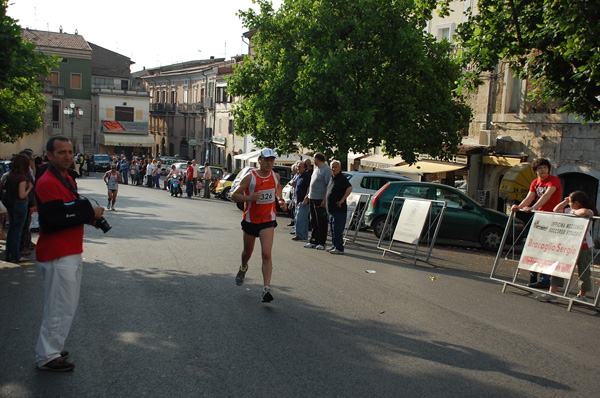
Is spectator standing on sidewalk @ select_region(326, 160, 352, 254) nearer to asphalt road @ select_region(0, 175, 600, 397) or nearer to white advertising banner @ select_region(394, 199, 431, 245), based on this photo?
white advertising banner @ select_region(394, 199, 431, 245)

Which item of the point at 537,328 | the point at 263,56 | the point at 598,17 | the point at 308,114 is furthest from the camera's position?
the point at 263,56

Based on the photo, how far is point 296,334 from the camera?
21.1 ft

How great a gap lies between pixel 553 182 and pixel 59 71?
70.9 metres

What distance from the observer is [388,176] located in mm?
19234

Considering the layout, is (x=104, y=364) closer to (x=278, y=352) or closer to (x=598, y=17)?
(x=278, y=352)

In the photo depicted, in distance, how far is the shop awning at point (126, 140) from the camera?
71.2 meters

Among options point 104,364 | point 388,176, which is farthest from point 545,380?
point 388,176

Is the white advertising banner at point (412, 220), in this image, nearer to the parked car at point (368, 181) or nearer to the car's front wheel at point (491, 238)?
the car's front wheel at point (491, 238)

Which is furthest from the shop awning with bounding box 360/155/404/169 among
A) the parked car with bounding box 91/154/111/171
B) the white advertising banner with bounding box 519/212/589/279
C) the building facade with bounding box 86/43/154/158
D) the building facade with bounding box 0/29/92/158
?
the building facade with bounding box 0/29/92/158

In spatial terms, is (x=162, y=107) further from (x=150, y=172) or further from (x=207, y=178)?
(x=207, y=178)

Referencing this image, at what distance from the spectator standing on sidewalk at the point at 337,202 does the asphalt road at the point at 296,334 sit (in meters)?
1.49

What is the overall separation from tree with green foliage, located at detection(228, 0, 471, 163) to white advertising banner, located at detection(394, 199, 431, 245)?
10.6m

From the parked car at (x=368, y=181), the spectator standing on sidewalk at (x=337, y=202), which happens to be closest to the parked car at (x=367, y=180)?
the parked car at (x=368, y=181)

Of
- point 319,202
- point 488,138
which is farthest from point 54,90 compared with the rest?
point 319,202
